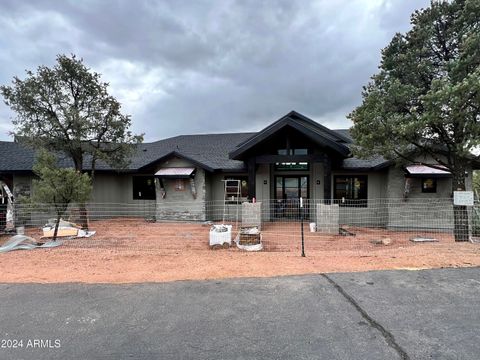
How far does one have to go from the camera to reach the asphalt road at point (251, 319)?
331 cm

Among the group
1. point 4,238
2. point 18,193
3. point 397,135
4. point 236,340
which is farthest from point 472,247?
point 18,193

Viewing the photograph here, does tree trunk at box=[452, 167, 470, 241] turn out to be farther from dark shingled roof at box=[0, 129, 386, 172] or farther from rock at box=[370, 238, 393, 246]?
dark shingled roof at box=[0, 129, 386, 172]

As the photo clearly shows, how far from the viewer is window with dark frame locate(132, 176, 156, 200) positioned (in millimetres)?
17156

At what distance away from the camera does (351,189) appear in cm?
1493

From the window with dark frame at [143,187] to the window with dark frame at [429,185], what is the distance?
43.3ft

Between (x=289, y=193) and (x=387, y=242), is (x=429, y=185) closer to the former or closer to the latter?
(x=387, y=242)

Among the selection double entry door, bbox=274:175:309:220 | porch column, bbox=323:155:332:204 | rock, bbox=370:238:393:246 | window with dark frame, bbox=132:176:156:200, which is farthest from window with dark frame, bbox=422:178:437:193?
window with dark frame, bbox=132:176:156:200

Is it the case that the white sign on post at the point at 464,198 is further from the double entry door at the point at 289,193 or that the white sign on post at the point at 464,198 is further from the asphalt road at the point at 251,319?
the double entry door at the point at 289,193

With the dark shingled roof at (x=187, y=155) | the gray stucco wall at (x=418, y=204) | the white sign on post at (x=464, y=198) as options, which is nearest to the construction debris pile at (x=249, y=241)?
the white sign on post at (x=464, y=198)

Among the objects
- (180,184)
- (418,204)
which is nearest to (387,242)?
(418,204)

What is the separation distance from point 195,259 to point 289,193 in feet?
30.5

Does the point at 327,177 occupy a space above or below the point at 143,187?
above

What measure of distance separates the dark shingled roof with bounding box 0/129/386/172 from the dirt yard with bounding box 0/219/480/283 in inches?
200

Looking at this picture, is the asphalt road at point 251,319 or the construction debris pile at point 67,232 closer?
the asphalt road at point 251,319
